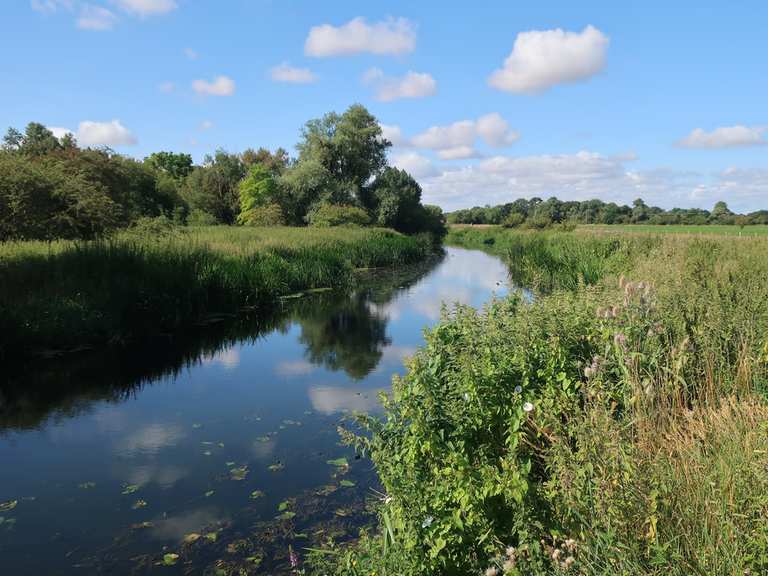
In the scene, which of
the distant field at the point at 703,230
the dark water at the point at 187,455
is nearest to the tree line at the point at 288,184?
the dark water at the point at 187,455

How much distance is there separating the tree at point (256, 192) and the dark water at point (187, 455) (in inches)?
1362

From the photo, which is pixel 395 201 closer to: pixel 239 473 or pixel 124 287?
pixel 124 287

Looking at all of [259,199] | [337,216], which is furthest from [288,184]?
[337,216]

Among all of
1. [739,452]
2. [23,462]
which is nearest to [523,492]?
[739,452]

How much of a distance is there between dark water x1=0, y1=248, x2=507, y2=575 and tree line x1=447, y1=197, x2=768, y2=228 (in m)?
45.6

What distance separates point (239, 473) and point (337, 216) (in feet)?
121

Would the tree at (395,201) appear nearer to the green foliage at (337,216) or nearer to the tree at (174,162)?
the green foliage at (337,216)

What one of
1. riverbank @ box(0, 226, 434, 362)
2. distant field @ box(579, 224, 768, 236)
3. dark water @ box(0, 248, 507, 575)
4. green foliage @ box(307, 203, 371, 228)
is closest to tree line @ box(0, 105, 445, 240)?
green foliage @ box(307, 203, 371, 228)

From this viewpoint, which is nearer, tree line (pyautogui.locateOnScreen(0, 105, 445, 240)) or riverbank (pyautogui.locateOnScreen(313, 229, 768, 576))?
riverbank (pyautogui.locateOnScreen(313, 229, 768, 576))

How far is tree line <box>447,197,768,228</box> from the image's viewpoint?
55.6 meters

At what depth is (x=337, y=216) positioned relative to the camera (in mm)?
42125

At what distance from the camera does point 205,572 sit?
13.9 feet

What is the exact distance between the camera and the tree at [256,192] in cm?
4590

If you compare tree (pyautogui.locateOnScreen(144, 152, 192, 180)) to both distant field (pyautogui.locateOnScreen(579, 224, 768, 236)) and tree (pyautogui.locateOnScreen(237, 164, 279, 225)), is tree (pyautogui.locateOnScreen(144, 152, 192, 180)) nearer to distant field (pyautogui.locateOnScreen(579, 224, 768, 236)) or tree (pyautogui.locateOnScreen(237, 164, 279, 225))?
tree (pyautogui.locateOnScreen(237, 164, 279, 225))
